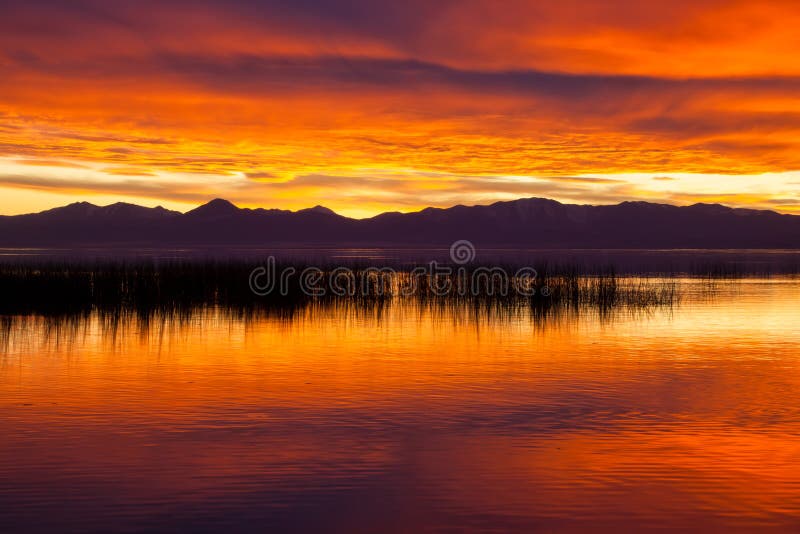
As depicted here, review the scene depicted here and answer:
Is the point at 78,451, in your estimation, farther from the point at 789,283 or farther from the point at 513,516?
the point at 789,283

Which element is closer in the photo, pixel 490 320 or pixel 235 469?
pixel 235 469

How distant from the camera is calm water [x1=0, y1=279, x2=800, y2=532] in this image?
7.72m

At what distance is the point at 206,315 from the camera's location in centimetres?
2389

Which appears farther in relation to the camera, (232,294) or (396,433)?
(232,294)

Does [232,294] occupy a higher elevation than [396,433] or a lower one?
higher

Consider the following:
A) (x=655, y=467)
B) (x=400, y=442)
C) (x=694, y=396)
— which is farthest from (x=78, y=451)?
(x=694, y=396)

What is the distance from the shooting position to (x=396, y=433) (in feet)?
34.1

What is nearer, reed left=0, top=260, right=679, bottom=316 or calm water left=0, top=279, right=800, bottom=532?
calm water left=0, top=279, right=800, bottom=532

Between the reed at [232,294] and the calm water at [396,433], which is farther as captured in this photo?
the reed at [232,294]

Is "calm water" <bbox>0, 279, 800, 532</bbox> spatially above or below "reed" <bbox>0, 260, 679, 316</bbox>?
below

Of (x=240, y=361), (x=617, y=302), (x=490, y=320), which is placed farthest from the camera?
(x=617, y=302)

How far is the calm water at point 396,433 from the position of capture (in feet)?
25.3

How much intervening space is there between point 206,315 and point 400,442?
14822 mm

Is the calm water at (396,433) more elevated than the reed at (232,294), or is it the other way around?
the reed at (232,294)
